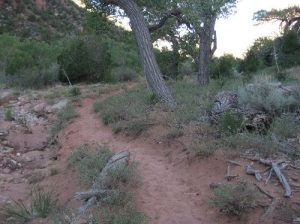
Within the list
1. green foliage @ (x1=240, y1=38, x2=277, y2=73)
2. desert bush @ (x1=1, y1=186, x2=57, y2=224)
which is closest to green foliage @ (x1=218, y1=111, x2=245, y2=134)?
desert bush @ (x1=1, y1=186, x2=57, y2=224)

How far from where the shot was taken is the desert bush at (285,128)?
6414mm

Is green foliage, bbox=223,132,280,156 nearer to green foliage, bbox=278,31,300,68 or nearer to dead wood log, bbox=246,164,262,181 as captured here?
dead wood log, bbox=246,164,262,181

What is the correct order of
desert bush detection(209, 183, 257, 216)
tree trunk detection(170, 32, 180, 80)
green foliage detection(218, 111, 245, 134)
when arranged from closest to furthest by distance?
1. desert bush detection(209, 183, 257, 216)
2. green foliage detection(218, 111, 245, 134)
3. tree trunk detection(170, 32, 180, 80)

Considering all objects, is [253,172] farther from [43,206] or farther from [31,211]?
[31,211]

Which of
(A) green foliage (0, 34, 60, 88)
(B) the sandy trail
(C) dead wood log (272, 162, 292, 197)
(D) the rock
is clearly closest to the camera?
(C) dead wood log (272, 162, 292, 197)

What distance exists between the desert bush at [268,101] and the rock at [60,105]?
206 inches

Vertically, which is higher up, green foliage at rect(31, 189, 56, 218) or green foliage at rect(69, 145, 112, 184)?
green foliage at rect(69, 145, 112, 184)

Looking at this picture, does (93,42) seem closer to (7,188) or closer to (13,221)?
(7,188)

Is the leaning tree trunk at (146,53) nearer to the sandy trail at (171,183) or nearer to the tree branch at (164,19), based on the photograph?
the tree branch at (164,19)

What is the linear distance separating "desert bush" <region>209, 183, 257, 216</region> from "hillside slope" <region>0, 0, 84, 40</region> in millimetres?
31933

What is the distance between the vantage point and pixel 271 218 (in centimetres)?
465

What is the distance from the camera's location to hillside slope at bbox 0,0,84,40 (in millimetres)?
36000

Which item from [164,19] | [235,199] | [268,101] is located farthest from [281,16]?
[235,199]

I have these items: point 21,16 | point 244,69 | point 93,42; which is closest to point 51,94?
point 93,42
